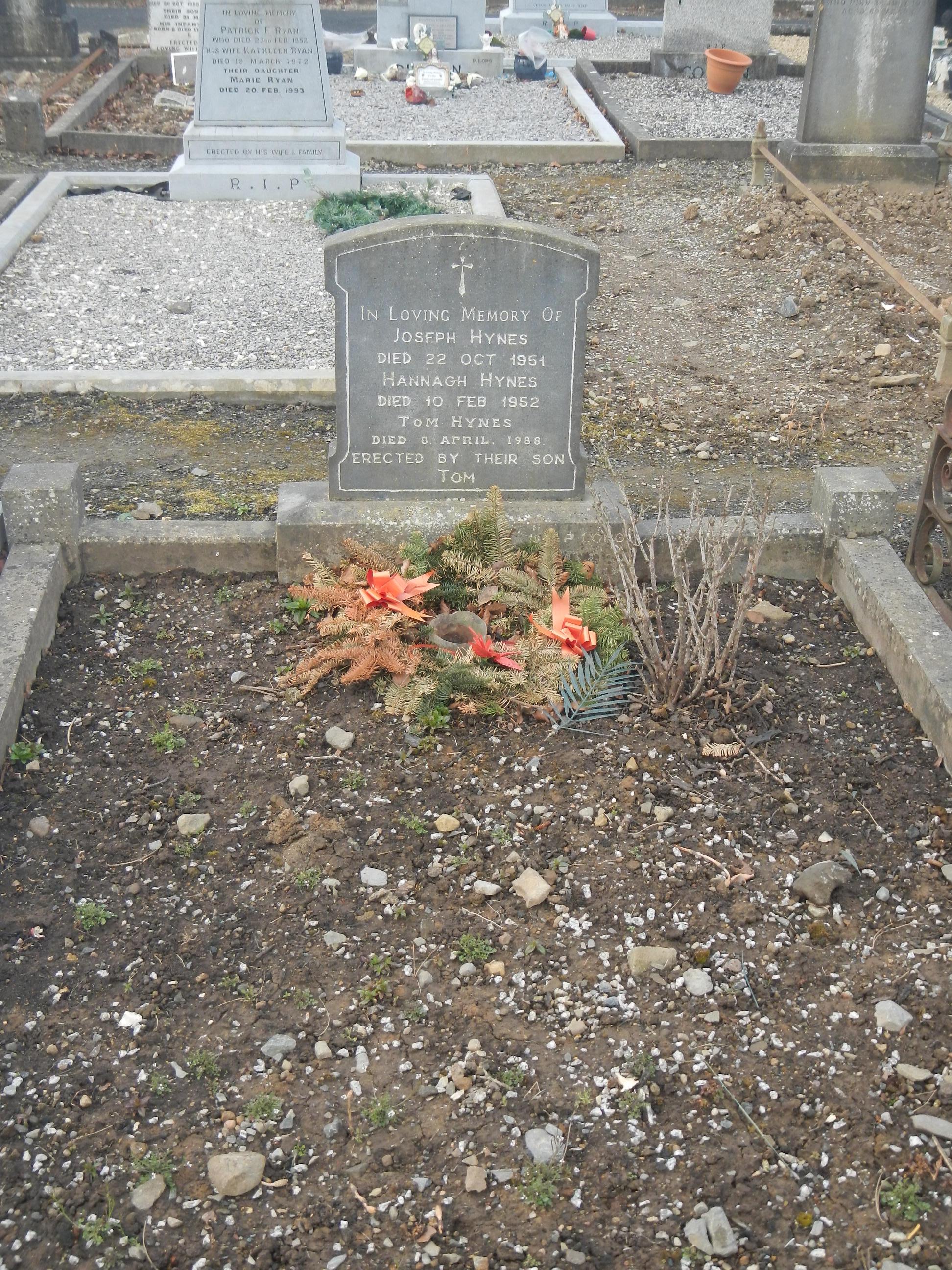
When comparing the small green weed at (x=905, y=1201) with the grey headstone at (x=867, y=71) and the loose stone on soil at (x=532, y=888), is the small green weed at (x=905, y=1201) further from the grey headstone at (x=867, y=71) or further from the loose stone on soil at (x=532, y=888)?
the grey headstone at (x=867, y=71)

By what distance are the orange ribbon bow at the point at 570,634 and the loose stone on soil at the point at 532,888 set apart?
974mm

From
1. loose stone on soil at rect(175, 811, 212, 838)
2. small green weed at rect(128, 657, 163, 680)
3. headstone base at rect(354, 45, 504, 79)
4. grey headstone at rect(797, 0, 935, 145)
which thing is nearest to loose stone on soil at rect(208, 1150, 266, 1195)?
loose stone on soil at rect(175, 811, 212, 838)

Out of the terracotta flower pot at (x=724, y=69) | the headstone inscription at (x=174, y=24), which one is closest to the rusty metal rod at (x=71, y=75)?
the headstone inscription at (x=174, y=24)

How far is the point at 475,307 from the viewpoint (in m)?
4.77

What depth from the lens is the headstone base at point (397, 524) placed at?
16.1 ft

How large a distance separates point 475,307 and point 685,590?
1.40 metres

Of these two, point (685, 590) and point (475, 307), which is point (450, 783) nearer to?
point (685, 590)

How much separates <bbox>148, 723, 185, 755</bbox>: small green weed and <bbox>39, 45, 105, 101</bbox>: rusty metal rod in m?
11.6

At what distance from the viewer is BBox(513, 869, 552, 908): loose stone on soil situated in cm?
350

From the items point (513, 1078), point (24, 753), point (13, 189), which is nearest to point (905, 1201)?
point (513, 1078)

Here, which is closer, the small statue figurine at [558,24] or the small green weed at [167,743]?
the small green weed at [167,743]

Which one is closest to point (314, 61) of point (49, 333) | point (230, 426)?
point (49, 333)

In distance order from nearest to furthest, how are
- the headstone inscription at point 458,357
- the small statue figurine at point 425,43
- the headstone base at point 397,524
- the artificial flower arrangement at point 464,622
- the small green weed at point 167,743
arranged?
the small green weed at point 167,743 < the artificial flower arrangement at point 464,622 < the headstone inscription at point 458,357 < the headstone base at point 397,524 < the small statue figurine at point 425,43

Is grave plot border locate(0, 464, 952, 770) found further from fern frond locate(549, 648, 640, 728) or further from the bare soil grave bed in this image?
fern frond locate(549, 648, 640, 728)
